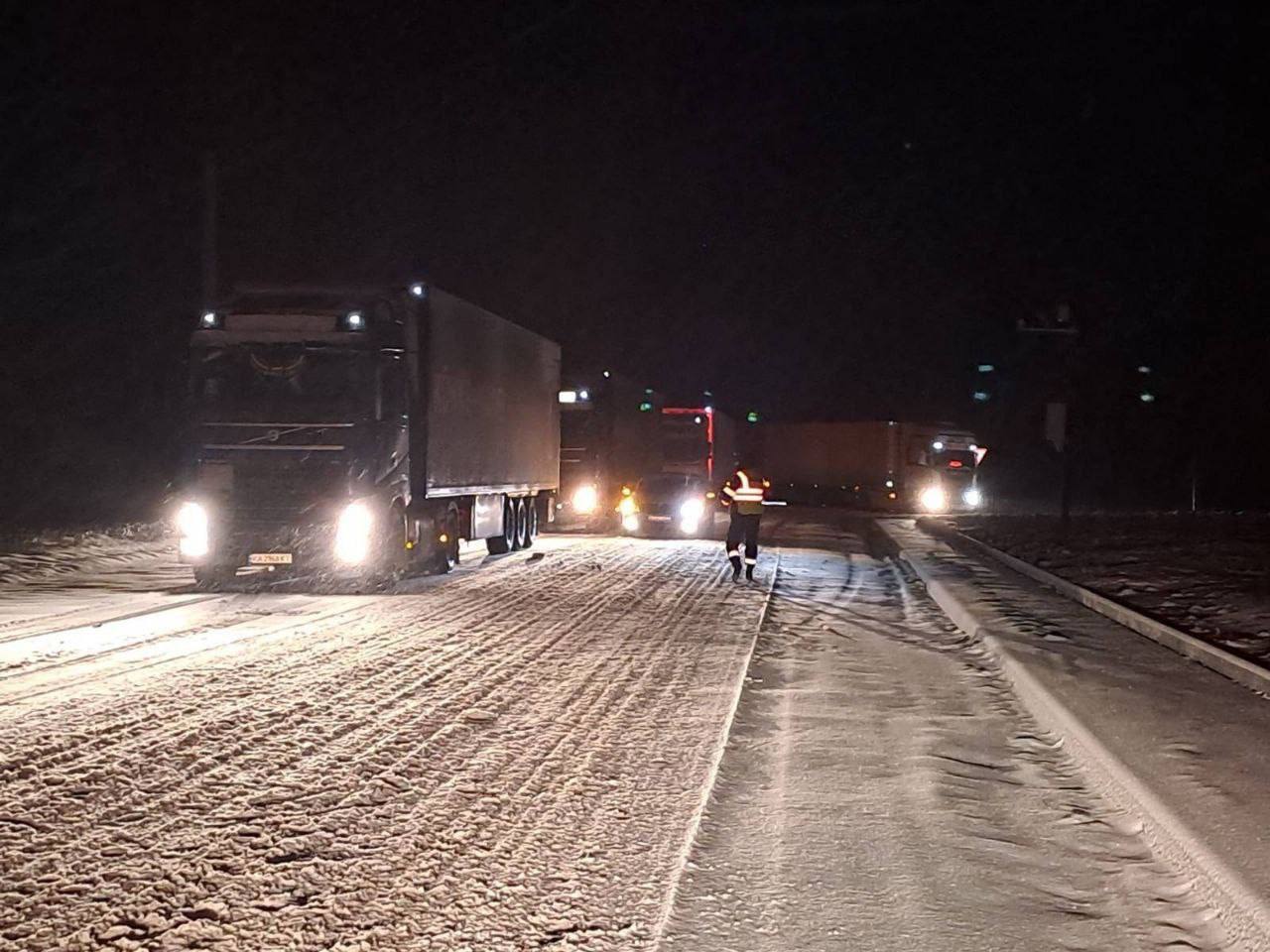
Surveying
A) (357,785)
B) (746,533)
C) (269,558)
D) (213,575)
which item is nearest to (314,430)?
(269,558)

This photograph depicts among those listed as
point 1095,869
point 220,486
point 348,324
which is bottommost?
point 1095,869

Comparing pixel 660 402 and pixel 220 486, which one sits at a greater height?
pixel 660 402

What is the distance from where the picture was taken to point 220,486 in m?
18.2

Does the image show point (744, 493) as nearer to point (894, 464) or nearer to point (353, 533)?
point (353, 533)

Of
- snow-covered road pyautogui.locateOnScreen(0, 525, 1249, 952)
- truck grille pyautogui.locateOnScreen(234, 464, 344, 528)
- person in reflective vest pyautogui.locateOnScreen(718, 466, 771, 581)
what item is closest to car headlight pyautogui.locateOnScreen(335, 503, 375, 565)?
truck grille pyautogui.locateOnScreen(234, 464, 344, 528)

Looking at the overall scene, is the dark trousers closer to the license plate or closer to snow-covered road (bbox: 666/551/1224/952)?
the license plate

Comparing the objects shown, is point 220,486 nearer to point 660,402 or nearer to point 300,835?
point 300,835

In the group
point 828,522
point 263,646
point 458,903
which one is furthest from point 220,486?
point 828,522

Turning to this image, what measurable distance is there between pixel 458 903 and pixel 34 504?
114ft

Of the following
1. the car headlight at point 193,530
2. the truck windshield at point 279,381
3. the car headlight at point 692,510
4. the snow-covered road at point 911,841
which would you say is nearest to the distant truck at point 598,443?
the car headlight at point 692,510

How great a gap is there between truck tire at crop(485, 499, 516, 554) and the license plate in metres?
7.48

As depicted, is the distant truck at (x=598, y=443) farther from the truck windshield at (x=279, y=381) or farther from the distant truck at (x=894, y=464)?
the distant truck at (x=894, y=464)

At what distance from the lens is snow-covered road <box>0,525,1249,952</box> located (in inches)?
204

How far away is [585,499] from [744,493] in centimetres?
1559
